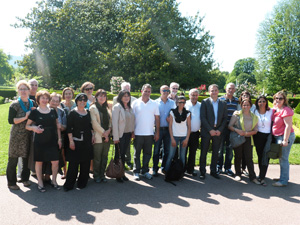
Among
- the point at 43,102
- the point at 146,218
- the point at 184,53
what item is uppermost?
the point at 184,53

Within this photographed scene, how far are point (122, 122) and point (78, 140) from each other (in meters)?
1.01

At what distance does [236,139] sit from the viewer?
5.43 meters

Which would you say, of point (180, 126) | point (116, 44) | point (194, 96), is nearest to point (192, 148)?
point (180, 126)

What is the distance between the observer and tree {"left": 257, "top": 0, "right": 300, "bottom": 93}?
28797 mm

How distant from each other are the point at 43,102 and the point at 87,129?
999mm

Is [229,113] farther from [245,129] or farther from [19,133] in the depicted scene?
[19,133]

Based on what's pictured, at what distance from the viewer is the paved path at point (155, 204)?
3.62 m

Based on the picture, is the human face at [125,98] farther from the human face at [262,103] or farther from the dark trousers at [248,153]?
the human face at [262,103]

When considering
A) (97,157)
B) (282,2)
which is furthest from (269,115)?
(282,2)

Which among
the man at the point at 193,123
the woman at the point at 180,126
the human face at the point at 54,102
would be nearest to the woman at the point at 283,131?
the man at the point at 193,123

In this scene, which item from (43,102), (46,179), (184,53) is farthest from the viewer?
(184,53)

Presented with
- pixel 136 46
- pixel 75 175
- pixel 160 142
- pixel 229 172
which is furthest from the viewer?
pixel 136 46

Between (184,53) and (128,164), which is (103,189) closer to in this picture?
(128,164)

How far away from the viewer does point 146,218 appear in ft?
12.0
